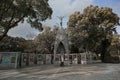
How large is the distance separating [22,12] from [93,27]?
18.0 meters

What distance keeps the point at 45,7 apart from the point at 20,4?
274 centimetres

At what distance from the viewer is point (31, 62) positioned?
29.0m

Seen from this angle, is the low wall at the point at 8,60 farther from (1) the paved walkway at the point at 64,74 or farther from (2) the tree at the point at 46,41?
(2) the tree at the point at 46,41

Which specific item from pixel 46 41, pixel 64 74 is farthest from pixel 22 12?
pixel 46 41

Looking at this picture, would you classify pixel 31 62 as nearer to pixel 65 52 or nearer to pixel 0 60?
pixel 65 52

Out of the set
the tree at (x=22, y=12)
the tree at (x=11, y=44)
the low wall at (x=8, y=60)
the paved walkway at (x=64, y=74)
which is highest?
the tree at (x=22, y=12)

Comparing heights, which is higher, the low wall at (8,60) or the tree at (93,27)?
the tree at (93,27)

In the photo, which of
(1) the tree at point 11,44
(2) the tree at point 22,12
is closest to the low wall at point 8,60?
(2) the tree at point 22,12

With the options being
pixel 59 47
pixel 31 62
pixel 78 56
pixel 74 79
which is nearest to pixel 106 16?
pixel 78 56

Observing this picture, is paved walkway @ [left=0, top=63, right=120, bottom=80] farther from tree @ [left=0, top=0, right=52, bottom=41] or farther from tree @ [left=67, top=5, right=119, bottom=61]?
tree @ [left=67, top=5, right=119, bottom=61]

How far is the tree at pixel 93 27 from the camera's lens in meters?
35.2

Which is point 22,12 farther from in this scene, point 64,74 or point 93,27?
point 93,27

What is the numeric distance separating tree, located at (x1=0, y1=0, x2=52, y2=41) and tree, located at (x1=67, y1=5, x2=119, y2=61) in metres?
14.2

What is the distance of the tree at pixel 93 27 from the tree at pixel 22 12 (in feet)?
46.7
